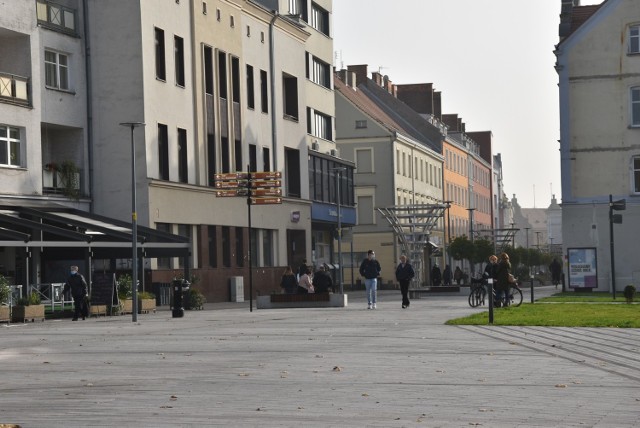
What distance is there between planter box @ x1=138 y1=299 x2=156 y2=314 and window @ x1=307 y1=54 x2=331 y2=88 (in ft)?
109

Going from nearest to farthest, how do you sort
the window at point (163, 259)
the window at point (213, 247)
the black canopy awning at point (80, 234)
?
the black canopy awning at point (80, 234) → the window at point (163, 259) → the window at point (213, 247)

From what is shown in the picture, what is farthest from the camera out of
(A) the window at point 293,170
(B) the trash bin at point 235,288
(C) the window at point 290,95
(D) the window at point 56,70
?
(C) the window at point 290,95

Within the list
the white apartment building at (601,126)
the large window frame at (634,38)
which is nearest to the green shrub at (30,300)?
the white apartment building at (601,126)

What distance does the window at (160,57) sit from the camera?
5284cm

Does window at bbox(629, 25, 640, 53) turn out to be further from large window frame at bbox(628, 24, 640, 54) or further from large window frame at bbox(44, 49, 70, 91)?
large window frame at bbox(44, 49, 70, 91)

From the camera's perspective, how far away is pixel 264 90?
216 ft

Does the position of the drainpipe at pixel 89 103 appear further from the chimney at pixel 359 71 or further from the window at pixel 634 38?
the chimney at pixel 359 71

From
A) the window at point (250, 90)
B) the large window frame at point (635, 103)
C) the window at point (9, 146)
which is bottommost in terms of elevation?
the window at point (9, 146)

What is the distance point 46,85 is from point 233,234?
15329 millimetres

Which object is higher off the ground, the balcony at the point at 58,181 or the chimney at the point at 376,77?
the chimney at the point at 376,77

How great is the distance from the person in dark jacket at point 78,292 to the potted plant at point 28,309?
0.90 m

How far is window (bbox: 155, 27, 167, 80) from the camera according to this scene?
2080 inches

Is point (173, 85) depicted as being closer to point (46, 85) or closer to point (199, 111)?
point (199, 111)

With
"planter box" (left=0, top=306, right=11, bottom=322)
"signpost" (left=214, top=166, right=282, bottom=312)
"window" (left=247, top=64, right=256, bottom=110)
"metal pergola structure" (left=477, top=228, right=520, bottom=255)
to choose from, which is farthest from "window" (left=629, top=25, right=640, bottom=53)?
"planter box" (left=0, top=306, right=11, bottom=322)
